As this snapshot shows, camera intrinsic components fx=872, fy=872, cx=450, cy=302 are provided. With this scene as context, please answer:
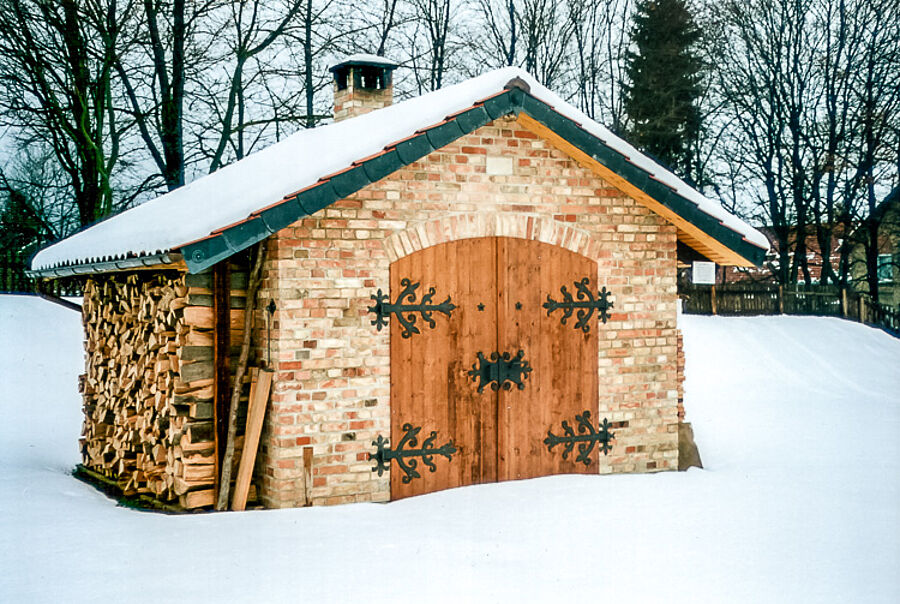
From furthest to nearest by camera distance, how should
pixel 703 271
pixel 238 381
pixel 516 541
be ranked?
pixel 703 271, pixel 238 381, pixel 516 541

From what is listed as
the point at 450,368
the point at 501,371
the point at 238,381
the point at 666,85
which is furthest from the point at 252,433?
the point at 666,85

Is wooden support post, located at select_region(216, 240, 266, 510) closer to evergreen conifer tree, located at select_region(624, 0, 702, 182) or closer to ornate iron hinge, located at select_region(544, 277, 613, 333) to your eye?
ornate iron hinge, located at select_region(544, 277, 613, 333)

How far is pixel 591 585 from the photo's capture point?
17.2ft

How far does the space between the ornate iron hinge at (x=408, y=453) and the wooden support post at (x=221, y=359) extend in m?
1.23

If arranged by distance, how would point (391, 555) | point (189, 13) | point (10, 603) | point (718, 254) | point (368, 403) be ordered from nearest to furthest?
point (10, 603) < point (391, 555) < point (368, 403) < point (718, 254) < point (189, 13)

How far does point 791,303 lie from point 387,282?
18.6m

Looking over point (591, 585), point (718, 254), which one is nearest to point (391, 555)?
point (591, 585)

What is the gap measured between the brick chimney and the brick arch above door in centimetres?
444

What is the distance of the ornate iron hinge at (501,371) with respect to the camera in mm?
7555

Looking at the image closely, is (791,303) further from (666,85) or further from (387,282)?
(387,282)

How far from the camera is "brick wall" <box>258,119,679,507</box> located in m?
6.84

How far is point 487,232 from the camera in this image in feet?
24.7

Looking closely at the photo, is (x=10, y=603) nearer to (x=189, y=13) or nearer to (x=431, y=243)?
(x=431, y=243)

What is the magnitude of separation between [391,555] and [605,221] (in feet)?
12.6
